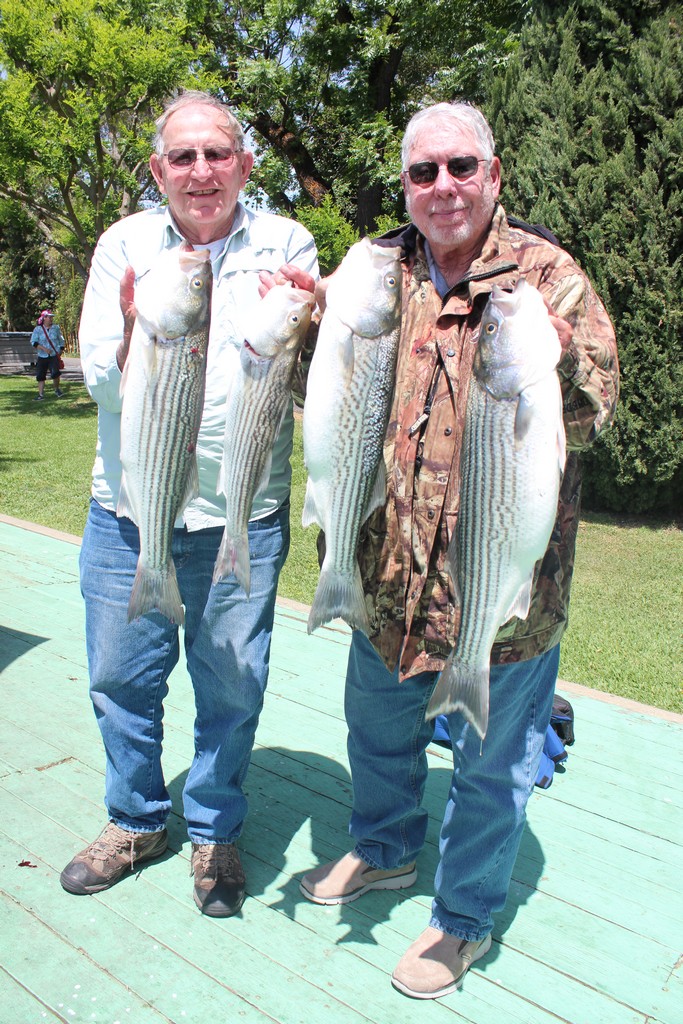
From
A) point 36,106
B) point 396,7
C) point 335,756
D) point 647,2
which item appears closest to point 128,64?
point 36,106

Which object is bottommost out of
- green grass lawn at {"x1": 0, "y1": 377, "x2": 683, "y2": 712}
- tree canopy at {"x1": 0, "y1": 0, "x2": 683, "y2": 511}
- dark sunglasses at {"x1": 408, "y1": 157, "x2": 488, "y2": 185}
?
green grass lawn at {"x1": 0, "y1": 377, "x2": 683, "y2": 712}

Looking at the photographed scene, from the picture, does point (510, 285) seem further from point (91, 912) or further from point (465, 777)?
point (91, 912)

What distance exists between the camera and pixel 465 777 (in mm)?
2576

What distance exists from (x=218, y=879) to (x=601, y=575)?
590 centimetres

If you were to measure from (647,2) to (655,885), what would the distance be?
330 inches

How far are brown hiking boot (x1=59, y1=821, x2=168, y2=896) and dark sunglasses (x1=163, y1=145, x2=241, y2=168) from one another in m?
2.27

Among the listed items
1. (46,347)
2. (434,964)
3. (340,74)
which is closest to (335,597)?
(434,964)

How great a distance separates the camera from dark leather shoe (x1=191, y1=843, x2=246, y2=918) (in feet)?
9.43

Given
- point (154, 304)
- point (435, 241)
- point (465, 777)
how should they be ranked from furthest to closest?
point (465, 777) → point (435, 241) → point (154, 304)

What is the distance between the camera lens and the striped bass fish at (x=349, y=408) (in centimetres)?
212

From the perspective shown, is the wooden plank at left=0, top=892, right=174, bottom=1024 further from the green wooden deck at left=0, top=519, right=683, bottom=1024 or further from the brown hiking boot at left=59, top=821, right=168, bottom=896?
the brown hiking boot at left=59, top=821, right=168, bottom=896

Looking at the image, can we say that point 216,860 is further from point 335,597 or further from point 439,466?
point 439,466

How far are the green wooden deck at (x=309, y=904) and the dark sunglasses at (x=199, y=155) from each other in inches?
94.9

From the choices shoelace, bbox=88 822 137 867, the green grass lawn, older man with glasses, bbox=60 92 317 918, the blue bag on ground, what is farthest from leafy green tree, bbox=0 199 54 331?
shoelace, bbox=88 822 137 867
